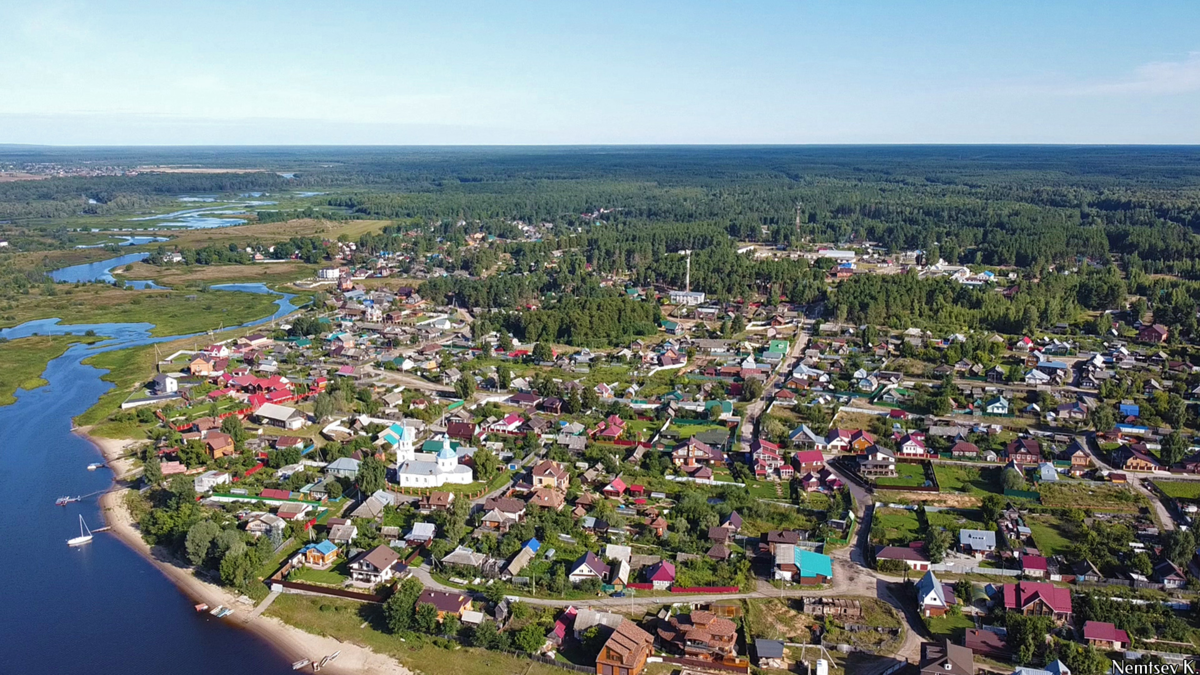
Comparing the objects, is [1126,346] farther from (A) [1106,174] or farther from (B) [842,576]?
(A) [1106,174]

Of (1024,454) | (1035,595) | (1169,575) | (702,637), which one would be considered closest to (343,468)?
(702,637)

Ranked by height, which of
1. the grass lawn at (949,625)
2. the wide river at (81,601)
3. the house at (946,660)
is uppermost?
the house at (946,660)

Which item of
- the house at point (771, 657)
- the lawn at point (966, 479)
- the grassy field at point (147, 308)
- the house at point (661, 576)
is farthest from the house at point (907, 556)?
the grassy field at point (147, 308)

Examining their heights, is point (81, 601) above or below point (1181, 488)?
below

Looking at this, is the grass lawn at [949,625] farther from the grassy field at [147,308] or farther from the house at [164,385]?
→ the grassy field at [147,308]

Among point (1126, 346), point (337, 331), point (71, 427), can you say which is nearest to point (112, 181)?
point (337, 331)

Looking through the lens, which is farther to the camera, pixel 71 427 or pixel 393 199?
pixel 393 199

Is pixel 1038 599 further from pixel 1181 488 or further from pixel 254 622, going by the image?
pixel 254 622
